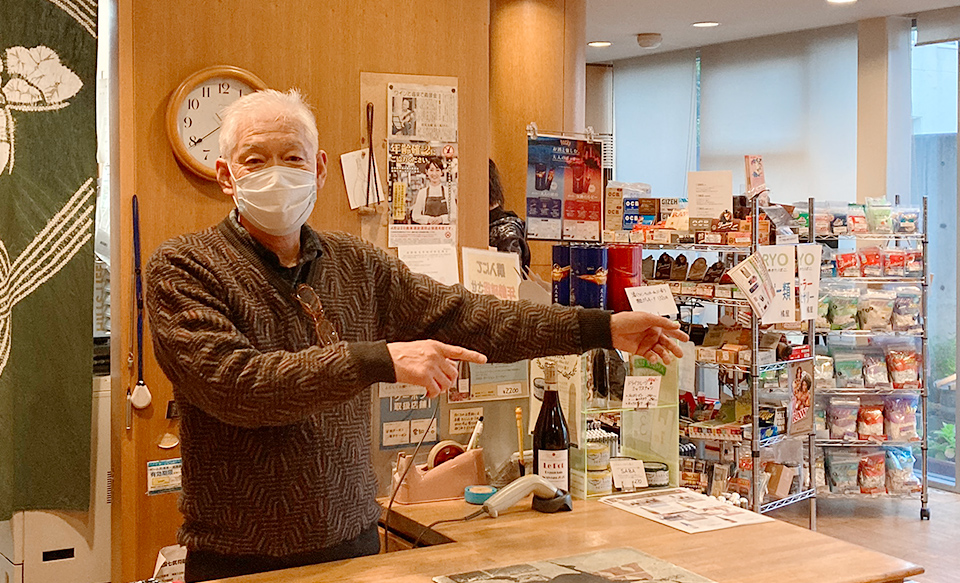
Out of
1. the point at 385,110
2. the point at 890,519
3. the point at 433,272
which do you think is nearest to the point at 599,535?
the point at 433,272

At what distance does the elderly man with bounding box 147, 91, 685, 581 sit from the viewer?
167cm

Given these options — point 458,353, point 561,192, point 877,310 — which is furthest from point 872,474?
point 458,353

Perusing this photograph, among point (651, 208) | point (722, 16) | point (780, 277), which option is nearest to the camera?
point (780, 277)

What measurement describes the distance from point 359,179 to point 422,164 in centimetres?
19

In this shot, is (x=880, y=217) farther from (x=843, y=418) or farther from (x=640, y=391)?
(x=640, y=391)

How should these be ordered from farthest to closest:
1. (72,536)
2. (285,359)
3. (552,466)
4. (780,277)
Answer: (780,277), (72,536), (552,466), (285,359)

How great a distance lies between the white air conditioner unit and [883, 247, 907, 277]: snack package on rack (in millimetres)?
4357

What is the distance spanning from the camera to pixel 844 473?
5.82 metres

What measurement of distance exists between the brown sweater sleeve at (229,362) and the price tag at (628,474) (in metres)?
1.16

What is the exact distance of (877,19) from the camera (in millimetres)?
6707

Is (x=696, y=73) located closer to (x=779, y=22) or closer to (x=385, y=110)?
(x=779, y=22)

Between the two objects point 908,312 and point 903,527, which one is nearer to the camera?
point 903,527

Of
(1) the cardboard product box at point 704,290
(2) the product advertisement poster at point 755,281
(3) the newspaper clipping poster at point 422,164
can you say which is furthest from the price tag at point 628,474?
(1) the cardboard product box at point 704,290

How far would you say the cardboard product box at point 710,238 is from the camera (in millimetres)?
5164
